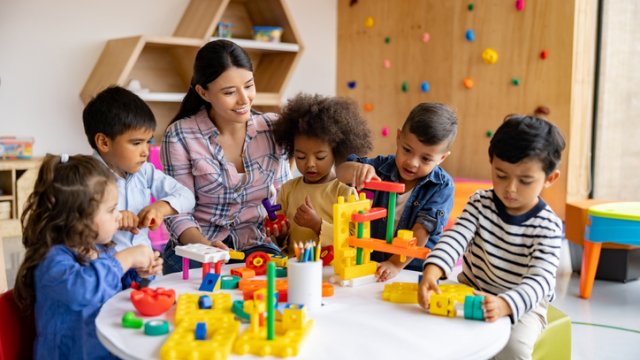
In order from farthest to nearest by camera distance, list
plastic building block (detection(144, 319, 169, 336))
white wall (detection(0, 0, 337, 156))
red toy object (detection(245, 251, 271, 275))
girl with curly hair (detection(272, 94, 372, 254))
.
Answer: white wall (detection(0, 0, 337, 156)) < girl with curly hair (detection(272, 94, 372, 254)) < red toy object (detection(245, 251, 271, 275)) < plastic building block (detection(144, 319, 169, 336))

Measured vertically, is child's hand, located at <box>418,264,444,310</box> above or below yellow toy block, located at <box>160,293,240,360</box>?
above

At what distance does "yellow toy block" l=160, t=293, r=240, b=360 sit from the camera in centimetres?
106

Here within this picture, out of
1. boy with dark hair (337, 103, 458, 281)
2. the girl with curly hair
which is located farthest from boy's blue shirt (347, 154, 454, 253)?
the girl with curly hair

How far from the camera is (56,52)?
394 centimetres

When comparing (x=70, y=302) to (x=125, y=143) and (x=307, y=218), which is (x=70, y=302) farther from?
(x=307, y=218)

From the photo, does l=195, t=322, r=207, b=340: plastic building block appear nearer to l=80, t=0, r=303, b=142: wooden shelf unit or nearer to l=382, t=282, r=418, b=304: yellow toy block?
l=382, t=282, r=418, b=304: yellow toy block

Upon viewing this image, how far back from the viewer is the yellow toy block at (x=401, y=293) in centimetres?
138

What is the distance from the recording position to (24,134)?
3.87 m

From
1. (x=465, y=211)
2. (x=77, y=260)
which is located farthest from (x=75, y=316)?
(x=465, y=211)

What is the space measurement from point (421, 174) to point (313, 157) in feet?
1.18

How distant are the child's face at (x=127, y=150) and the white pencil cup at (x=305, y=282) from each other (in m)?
0.65

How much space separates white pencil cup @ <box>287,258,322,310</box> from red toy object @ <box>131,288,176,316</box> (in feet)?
0.78

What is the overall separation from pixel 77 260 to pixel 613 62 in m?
3.68

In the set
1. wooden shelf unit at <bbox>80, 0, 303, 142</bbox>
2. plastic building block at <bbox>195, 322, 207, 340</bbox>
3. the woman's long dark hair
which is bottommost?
plastic building block at <bbox>195, 322, 207, 340</bbox>
